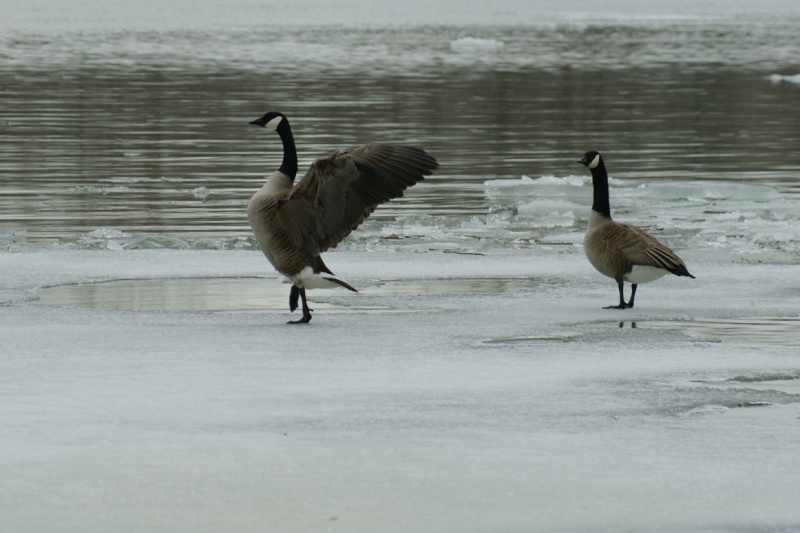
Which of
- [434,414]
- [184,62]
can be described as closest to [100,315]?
[434,414]

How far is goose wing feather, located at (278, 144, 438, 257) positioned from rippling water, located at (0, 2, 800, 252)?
3387mm

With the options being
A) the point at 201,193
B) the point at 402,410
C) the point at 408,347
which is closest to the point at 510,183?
the point at 201,193

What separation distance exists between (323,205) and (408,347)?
115cm

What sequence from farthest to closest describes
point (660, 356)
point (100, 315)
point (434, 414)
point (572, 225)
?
point (572, 225)
point (100, 315)
point (660, 356)
point (434, 414)

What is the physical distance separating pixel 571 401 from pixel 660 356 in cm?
112

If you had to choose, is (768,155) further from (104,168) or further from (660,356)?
(660,356)

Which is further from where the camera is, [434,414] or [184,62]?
[184,62]

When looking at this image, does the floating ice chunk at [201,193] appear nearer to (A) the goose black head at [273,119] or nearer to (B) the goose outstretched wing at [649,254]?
(A) the goose black head at [273,119]

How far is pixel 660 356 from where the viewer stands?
6.49m

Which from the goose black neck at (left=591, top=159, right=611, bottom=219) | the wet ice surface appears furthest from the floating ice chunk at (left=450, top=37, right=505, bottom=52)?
the wet ice surface

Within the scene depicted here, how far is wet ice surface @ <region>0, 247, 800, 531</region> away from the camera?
4.19 metres

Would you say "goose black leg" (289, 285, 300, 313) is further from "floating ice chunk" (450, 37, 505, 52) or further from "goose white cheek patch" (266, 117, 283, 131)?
"floating ice chunk" (450, 37, 505, 52)

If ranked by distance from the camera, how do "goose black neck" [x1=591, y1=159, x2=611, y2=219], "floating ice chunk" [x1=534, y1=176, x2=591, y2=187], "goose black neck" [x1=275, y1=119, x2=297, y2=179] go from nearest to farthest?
"goose black neck" [x1=275, y1=119, x2=297, y2=179] < "goose black neck" [x1=591, y1=159, x2=611, y2=219] < "floating ice chunk" [x1=534, y1=176, x2=591, y2=187]

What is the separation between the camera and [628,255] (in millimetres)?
7832
